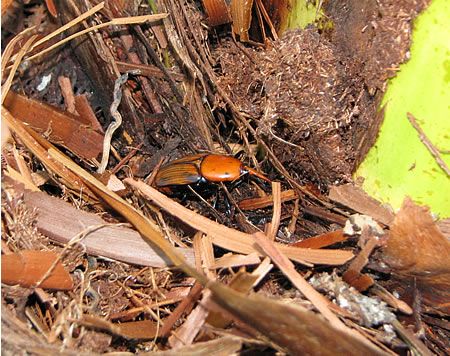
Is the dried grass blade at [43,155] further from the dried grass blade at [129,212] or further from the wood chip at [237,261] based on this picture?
the wood chip at [237,261]

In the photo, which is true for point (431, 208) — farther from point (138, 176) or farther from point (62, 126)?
point (62, 126)

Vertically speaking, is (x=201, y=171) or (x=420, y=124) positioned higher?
(x=420, y=124)

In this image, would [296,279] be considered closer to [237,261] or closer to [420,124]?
[237,261]

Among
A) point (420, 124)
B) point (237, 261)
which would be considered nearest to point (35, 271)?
point (237, 261)

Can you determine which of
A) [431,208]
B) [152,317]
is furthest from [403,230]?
[152,317]

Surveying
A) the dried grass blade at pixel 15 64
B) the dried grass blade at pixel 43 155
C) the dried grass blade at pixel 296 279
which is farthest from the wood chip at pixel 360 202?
the dried grass blade at pixel 15 64

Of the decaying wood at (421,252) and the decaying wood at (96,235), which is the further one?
the decaying wood at (96,235)

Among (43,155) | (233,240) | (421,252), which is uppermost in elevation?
(43,155)
